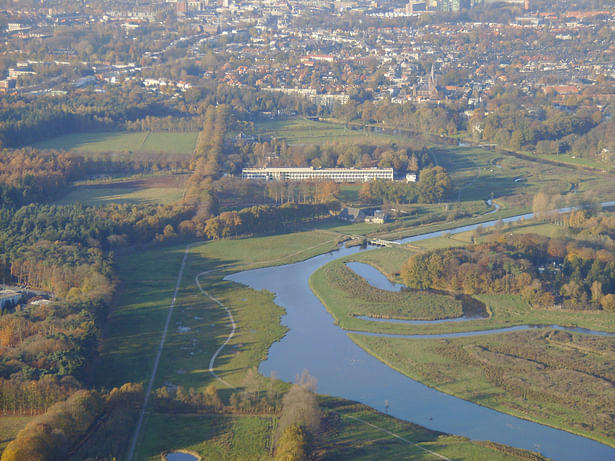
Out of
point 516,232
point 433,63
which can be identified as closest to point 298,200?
point 516,232

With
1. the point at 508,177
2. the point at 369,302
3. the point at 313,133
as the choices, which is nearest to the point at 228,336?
the point at 369,302

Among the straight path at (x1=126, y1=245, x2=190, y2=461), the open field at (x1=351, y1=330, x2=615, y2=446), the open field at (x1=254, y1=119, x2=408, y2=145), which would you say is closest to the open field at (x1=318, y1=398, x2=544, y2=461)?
the open field at (x1=351, y1=330, x2=615, y2=446)


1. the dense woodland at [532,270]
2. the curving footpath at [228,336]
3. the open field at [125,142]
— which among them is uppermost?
the open field at [125,142]

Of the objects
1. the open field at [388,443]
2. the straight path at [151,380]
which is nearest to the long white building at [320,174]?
the straight path at [151,380]

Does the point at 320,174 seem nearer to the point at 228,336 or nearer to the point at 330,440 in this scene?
the point at 228,336

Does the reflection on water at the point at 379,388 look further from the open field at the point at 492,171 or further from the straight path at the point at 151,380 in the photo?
the open field at the point at 492,171

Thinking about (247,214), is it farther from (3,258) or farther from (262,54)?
(262,54)
